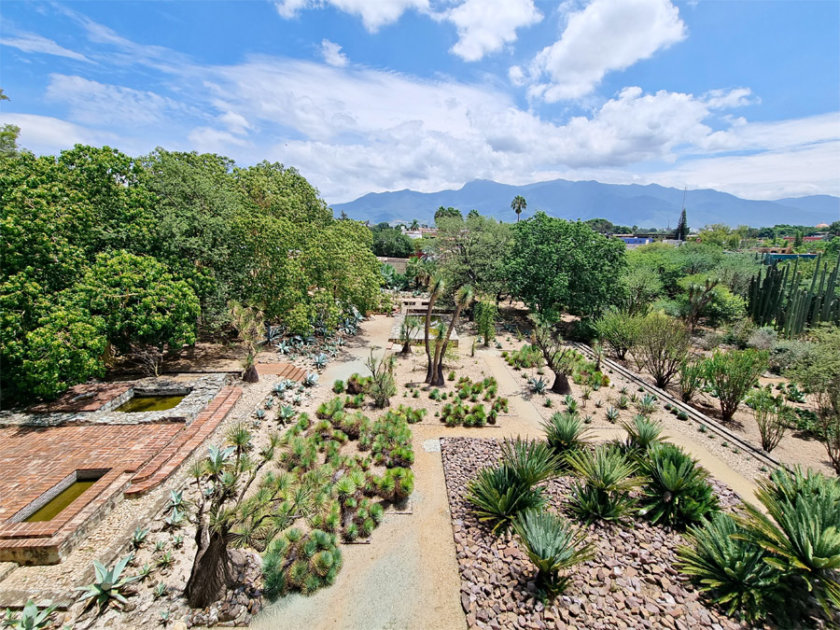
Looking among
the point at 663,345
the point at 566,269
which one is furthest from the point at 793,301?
the point at 663,345

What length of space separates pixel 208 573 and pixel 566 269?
18086 millimetres

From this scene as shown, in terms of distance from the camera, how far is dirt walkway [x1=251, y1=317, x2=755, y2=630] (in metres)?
5.02

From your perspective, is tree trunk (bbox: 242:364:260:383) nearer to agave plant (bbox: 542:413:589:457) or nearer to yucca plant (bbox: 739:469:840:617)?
agave plant (bbox: 542:413:589:457)

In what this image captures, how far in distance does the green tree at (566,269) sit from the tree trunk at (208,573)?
16445 millimetres

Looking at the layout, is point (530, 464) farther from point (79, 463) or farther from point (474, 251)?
point (474, 251)

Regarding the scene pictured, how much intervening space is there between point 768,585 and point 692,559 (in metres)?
0.82

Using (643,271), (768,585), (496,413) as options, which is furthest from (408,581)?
(643,271)

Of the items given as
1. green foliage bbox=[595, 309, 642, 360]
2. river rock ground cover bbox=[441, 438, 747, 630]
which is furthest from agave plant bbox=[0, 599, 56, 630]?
green foliage bbox=[595, 309, 642, 360]

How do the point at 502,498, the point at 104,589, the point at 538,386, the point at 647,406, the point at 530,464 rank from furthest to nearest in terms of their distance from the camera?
the point at 538,386 < the point at 647,406 < the point at 530,464 < the point at 502,498 < the point at 104,589

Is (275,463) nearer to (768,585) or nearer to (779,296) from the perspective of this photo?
(768,585)

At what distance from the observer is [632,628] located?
15.5 feet

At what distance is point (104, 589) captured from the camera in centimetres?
488

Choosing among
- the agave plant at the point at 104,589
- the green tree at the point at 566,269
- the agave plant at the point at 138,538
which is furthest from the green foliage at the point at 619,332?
the agave plant at the point at 104,589

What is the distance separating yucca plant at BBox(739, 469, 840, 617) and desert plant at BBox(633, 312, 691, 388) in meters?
7.78
